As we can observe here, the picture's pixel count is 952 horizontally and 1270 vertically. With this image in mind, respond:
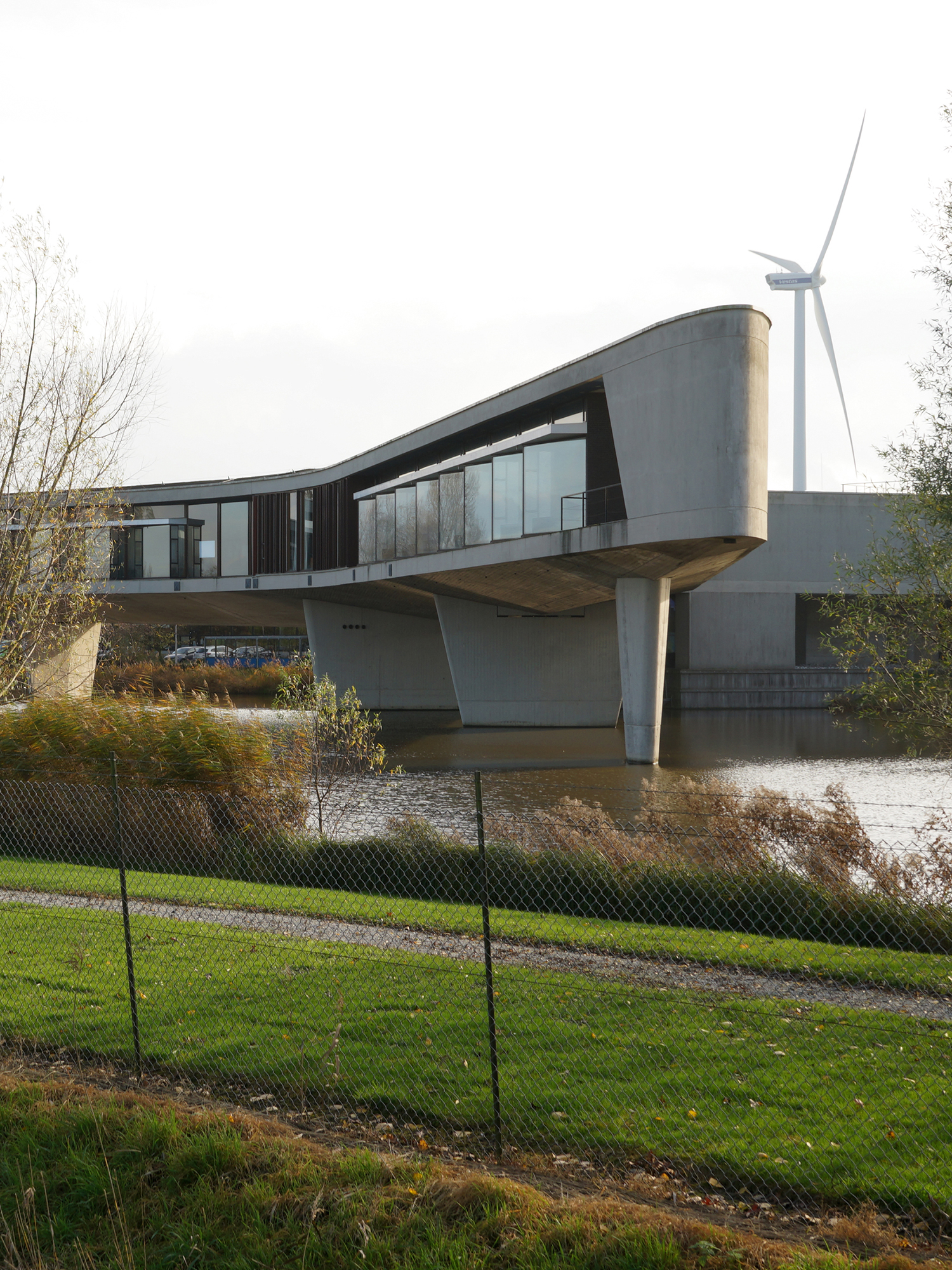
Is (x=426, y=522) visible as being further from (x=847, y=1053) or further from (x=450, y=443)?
(x=847, y=1053)

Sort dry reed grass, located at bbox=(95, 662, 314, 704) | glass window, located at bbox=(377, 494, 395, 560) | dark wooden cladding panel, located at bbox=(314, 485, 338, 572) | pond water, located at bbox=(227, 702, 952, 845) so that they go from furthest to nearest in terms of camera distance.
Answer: dry reed grass, located at bbox=(95, 662, 314, 704)
dark wooden cladding panel, located at bbox=(314, 485, 338, 572)
glass window, located at bbox=(377, 494, 395, 560)
pond water, located at bbox=(227, 702, 952, 845)

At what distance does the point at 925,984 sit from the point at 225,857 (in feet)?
27.9

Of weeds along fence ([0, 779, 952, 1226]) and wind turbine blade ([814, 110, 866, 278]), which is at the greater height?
wind turbine blade ([814, 110, 866, 278])

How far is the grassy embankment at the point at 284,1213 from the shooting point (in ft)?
13.9

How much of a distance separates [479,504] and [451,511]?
62.7 inches

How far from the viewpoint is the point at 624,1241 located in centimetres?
420

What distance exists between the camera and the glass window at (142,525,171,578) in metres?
42.6

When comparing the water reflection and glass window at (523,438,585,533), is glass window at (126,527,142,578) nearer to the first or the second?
the water reflection

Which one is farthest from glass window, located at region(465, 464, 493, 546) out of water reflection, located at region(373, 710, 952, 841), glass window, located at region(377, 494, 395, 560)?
water reflection, located at region(373, 710, 952, 841)

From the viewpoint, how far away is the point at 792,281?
6006 cm

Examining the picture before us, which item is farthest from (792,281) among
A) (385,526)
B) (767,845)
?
(767,845)

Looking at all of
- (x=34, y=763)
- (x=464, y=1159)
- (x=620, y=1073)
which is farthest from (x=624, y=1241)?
(x=34, y=763)

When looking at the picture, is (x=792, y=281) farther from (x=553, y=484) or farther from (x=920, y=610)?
(x=920, y=610)

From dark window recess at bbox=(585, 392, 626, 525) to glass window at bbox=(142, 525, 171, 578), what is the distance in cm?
2223
